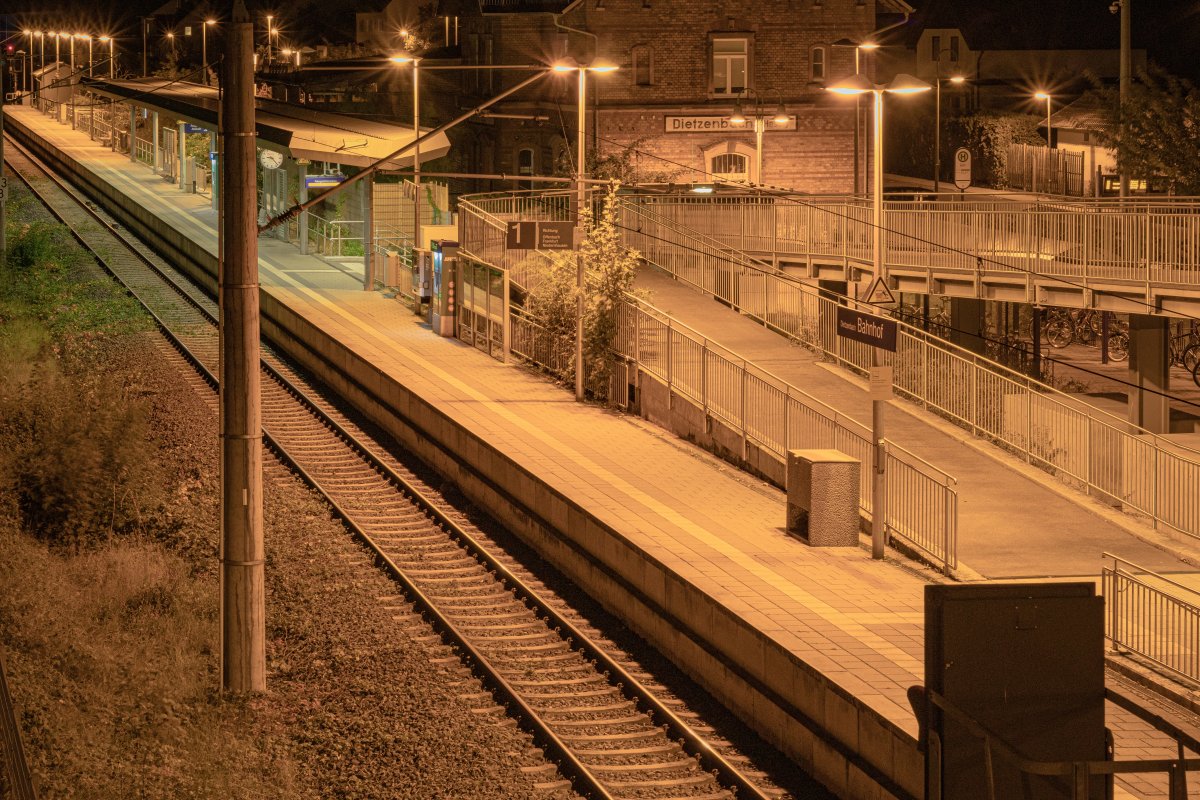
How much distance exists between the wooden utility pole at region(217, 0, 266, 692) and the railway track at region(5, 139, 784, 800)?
219 centimetres

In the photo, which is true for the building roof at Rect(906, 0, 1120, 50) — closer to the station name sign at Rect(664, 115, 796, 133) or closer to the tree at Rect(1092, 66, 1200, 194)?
the station name sign at Rect(664, 115, 796, 133)

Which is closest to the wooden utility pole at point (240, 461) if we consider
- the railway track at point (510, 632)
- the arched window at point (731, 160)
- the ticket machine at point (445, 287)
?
the railway track at point (510, 632)

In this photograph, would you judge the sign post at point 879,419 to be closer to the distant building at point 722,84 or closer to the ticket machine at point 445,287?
the ticket machine at point 445,287

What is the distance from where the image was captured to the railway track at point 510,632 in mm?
13109

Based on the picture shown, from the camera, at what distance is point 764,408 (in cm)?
2230

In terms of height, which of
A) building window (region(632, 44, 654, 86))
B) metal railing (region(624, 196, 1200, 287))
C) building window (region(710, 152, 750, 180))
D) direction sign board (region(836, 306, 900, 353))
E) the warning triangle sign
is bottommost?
direction sign board (region(836, 306, 900, 353))

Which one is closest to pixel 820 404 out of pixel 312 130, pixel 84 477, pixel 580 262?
pixel 580 262

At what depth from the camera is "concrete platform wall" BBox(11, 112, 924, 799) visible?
12.0 meters

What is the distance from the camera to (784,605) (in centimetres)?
1524

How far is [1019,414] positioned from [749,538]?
5.63 m

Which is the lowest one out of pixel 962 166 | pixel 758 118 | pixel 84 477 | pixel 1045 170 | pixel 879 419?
pixel 84 477

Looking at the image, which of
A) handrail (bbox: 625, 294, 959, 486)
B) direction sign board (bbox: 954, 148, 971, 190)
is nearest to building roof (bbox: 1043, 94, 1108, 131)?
direction sign board (bbox: 954, 148, 971, 190)

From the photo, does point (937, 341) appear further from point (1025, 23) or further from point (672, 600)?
point (1025, 23)

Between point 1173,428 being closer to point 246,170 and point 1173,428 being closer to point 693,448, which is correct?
point 693,448
